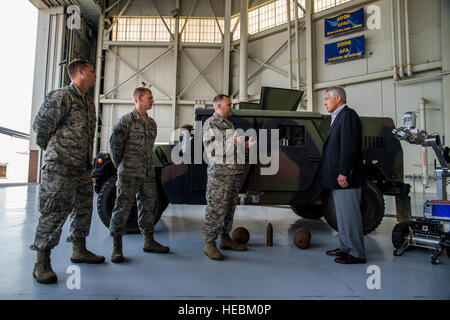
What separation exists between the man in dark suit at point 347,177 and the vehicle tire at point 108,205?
8.05 ft

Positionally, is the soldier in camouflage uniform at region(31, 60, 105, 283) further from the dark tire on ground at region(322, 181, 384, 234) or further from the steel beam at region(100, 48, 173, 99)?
the steel beam at region(100, 48, 173, 99)

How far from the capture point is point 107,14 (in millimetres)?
14062

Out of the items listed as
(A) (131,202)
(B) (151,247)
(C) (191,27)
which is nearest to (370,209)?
(B) (151,247)

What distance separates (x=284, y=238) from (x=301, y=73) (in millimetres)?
9342

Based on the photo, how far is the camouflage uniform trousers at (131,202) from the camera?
254 centimetres

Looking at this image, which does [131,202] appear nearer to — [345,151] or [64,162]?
[64,162]

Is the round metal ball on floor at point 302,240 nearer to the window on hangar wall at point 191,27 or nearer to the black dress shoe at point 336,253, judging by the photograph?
the black dress shoe at point 336,253

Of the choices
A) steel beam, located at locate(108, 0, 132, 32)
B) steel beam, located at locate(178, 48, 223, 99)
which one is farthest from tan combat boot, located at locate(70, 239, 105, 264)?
steel beam, located at locate(108, 0, 132, 32)

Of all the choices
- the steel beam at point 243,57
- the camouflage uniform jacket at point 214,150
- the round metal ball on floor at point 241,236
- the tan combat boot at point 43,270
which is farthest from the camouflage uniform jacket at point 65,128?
the steel beam at point 243,57

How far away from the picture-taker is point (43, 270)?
79.1 inches

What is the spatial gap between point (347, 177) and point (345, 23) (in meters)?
9.94

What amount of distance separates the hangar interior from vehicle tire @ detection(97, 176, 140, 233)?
0.97 feet

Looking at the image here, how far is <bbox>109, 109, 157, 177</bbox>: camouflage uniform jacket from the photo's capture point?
258 centimetres
